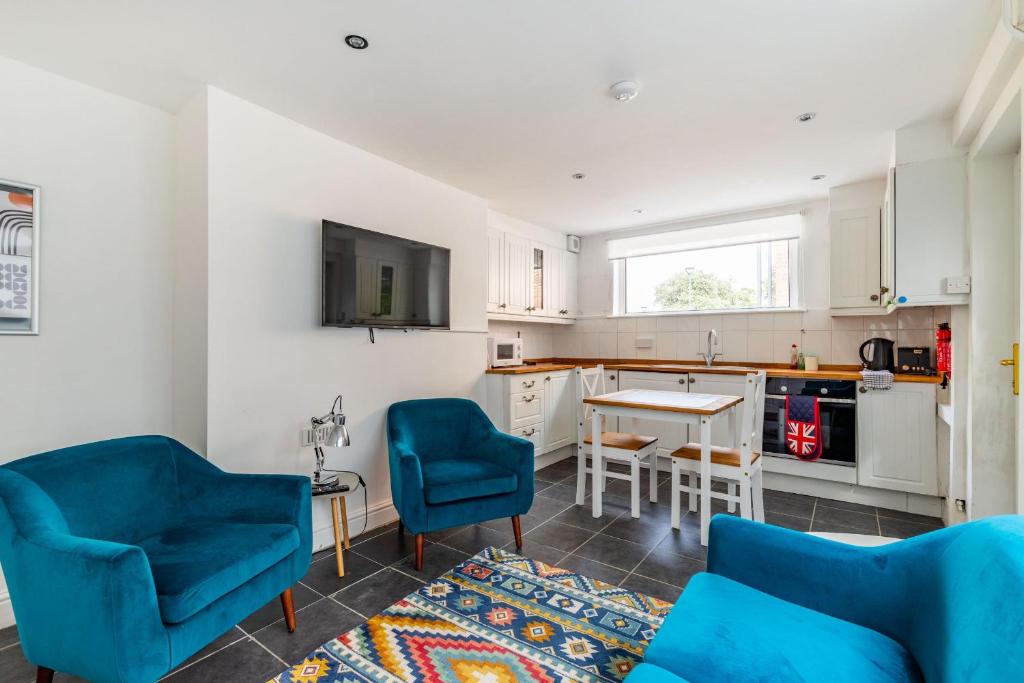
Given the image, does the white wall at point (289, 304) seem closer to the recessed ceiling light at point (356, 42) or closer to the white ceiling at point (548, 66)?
the white ceiling at point (548, 66)

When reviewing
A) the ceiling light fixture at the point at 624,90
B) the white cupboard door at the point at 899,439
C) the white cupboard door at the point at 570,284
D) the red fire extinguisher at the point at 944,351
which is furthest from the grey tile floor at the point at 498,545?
the ceiling light fixture at the point at 624,90

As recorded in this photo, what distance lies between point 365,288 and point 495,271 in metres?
1.75

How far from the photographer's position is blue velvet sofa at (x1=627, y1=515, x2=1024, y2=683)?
92 centimetres

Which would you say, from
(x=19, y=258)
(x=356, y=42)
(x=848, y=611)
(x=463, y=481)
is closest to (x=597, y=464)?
(x=463, y=481)

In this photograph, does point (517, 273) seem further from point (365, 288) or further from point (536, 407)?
point (365, 288)

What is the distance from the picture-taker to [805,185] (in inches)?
155

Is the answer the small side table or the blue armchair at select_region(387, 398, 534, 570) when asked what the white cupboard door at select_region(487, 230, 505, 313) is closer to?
the blue armchair at select_region(387, 398, 534, 570)

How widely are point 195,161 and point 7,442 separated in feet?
5.06

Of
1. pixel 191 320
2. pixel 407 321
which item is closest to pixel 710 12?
pixel 407 321

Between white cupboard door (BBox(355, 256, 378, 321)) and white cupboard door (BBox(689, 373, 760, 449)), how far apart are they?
9.45 ft

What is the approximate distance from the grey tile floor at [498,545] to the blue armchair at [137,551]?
189 millimetres

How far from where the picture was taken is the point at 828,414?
3.69m

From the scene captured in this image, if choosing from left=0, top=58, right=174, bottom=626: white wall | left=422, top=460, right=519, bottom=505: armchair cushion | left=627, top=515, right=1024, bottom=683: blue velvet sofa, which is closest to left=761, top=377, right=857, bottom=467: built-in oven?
left=422, top=460, right=519, bottom=505: armchair cushion

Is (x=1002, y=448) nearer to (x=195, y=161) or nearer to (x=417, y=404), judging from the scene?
(x=417, y=404)
